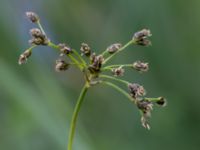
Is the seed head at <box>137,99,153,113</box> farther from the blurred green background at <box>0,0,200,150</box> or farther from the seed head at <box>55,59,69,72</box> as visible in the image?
the blurred green background at <box>0,0,200,150</box>

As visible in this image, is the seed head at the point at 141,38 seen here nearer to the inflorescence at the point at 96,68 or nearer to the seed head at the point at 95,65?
the inflorescence at the point at 96,68

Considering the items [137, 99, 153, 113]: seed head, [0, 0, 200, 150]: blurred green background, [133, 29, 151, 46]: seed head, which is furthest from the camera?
[0, 0, 200, 150]: blurred green background

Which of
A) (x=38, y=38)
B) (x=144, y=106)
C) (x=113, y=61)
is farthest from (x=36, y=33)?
(x=113, y=61)

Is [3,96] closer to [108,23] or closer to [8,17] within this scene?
[8,17]

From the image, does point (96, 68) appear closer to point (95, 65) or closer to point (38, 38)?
point (95, 65)

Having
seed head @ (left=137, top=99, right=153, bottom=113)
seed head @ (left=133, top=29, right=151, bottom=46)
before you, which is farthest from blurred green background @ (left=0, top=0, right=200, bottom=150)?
seed head @ (left=137, top=99, right=153, bottom=113)

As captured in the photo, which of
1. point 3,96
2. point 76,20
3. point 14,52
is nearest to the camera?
point 14,52

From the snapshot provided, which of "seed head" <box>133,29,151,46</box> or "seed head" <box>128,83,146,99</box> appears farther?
"seed head" <box>133,29,151,46</box>

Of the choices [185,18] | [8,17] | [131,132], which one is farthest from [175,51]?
[8,17]

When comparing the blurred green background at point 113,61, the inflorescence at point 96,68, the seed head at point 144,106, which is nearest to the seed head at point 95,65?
the inflorescence at point 96,68
